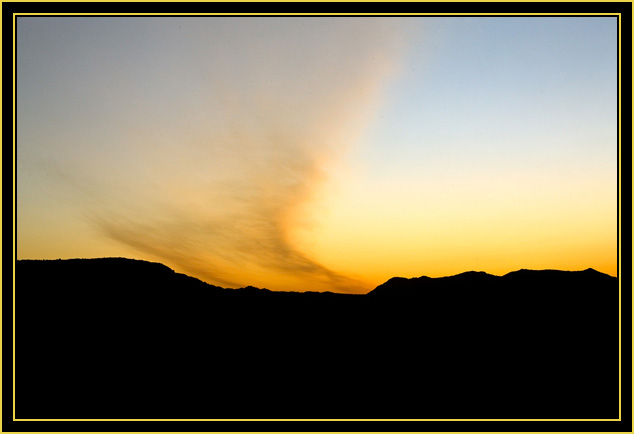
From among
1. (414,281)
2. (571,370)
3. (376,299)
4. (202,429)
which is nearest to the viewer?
(202,429)

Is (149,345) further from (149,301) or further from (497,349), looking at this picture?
(497,349)

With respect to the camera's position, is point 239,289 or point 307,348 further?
point 239,289

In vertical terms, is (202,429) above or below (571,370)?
above

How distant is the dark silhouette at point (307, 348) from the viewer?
778 inches

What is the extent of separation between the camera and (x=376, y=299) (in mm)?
50156

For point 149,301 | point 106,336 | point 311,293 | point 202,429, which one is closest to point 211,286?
point 149,301

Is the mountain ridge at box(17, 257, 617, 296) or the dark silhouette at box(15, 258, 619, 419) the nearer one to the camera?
the dark silhouette at box(15, 258, 619, 419)

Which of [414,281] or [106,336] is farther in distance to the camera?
[414,281]

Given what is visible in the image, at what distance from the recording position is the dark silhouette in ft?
64.8

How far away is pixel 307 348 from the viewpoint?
29938mm

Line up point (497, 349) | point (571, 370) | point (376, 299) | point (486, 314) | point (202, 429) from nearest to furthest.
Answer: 1. point (202, 429)
2. point (571, 370)
3. point (497, 349)
4. point (486, 314)
5. point (376, 299)

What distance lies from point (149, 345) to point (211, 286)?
22.5m

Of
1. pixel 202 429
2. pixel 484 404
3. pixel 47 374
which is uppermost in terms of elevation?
pixel 202 429

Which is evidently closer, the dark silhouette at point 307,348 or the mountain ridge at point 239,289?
the dark silhouette at point 307,348
